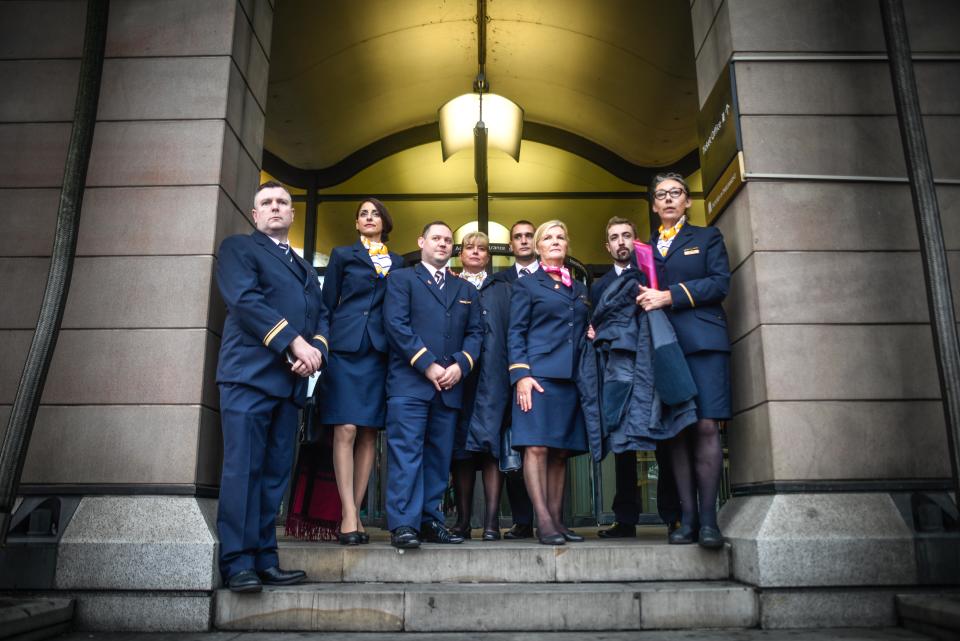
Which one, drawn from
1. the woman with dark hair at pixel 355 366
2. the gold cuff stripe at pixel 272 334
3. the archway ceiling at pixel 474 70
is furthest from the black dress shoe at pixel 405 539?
the archway ceiling at pixel 474 70

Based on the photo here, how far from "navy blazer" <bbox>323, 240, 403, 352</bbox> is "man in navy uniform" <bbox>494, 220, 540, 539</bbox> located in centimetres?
93

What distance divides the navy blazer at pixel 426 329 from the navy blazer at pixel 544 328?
271 millimetres

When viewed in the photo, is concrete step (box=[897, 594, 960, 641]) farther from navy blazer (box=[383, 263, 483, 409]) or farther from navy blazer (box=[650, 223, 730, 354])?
navy blazer (box=[383, 263, 483, 409])

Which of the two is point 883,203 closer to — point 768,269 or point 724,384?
point 768,269

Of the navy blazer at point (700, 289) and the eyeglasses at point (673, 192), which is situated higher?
the eyeglasses at point (673, 192)

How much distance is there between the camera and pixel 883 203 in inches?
166

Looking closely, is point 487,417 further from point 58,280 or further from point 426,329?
point 58,280

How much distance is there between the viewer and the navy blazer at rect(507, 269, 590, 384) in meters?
4.55

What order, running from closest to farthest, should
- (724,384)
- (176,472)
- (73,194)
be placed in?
(73,194)
(176,472)
(724,384)

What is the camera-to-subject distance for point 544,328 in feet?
15.2

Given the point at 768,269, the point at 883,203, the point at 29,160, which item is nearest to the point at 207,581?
the point at 29,160

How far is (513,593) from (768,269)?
7.05ft

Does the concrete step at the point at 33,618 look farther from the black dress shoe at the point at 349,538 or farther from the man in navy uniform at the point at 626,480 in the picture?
the man in navy uniform at the point at 626,480

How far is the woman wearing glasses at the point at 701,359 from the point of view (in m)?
4.08
